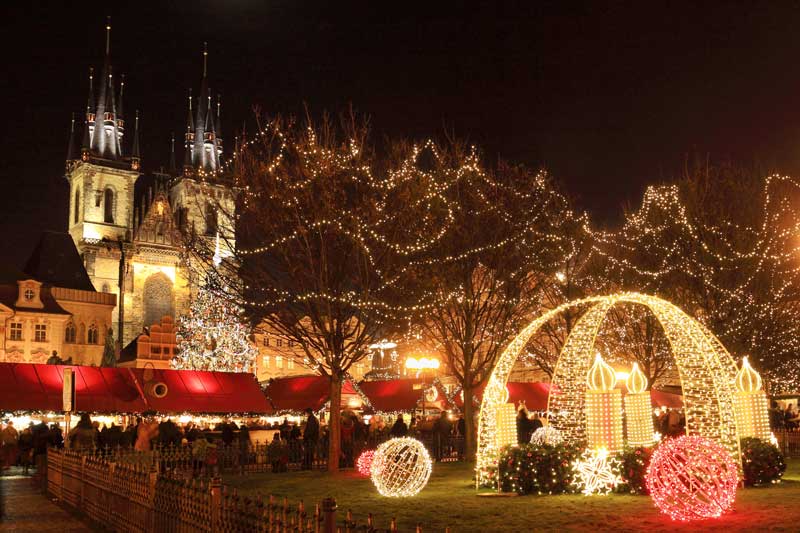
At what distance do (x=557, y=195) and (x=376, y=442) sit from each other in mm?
9814

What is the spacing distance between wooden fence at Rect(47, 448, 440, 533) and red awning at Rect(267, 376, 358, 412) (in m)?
15.1

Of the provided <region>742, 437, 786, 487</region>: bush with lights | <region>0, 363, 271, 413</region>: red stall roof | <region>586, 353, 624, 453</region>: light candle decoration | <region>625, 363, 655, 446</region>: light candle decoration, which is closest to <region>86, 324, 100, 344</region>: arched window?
<region>0, 363, 271, 413</region>: red stall roof

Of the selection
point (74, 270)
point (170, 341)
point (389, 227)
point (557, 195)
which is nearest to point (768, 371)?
point (557, 195)

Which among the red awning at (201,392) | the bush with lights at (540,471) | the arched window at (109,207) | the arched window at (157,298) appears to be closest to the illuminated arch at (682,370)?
the bush with lights at (540,471)

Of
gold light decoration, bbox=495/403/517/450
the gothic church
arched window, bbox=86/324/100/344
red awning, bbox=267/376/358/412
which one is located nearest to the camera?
gold light decoration, bbox=495/403/517/450

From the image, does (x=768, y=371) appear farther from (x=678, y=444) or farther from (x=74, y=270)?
(x=74, y=270)

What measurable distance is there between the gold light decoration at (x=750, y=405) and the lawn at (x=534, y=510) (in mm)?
1172

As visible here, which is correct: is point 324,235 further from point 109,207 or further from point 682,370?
point 109,207

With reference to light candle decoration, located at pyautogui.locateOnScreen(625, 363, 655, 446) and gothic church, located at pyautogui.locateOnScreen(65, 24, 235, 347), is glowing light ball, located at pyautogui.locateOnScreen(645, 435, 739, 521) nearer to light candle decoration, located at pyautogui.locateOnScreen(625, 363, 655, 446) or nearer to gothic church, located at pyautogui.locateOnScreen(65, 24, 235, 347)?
light candle decoration, located at pyautogui.locateOnScreen(625, 363, 655, 446)

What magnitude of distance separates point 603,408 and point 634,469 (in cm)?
118

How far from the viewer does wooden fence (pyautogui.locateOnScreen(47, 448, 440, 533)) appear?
5.85 m

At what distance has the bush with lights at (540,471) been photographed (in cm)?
1474

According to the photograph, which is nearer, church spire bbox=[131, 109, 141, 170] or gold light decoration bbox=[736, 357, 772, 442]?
gold light decoration bbox=[736, 357, 772, 442]

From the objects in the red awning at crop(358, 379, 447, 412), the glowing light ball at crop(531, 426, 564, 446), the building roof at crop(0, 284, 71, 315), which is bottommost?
the glowing light ball at crop(531, 426, 564, 446)
